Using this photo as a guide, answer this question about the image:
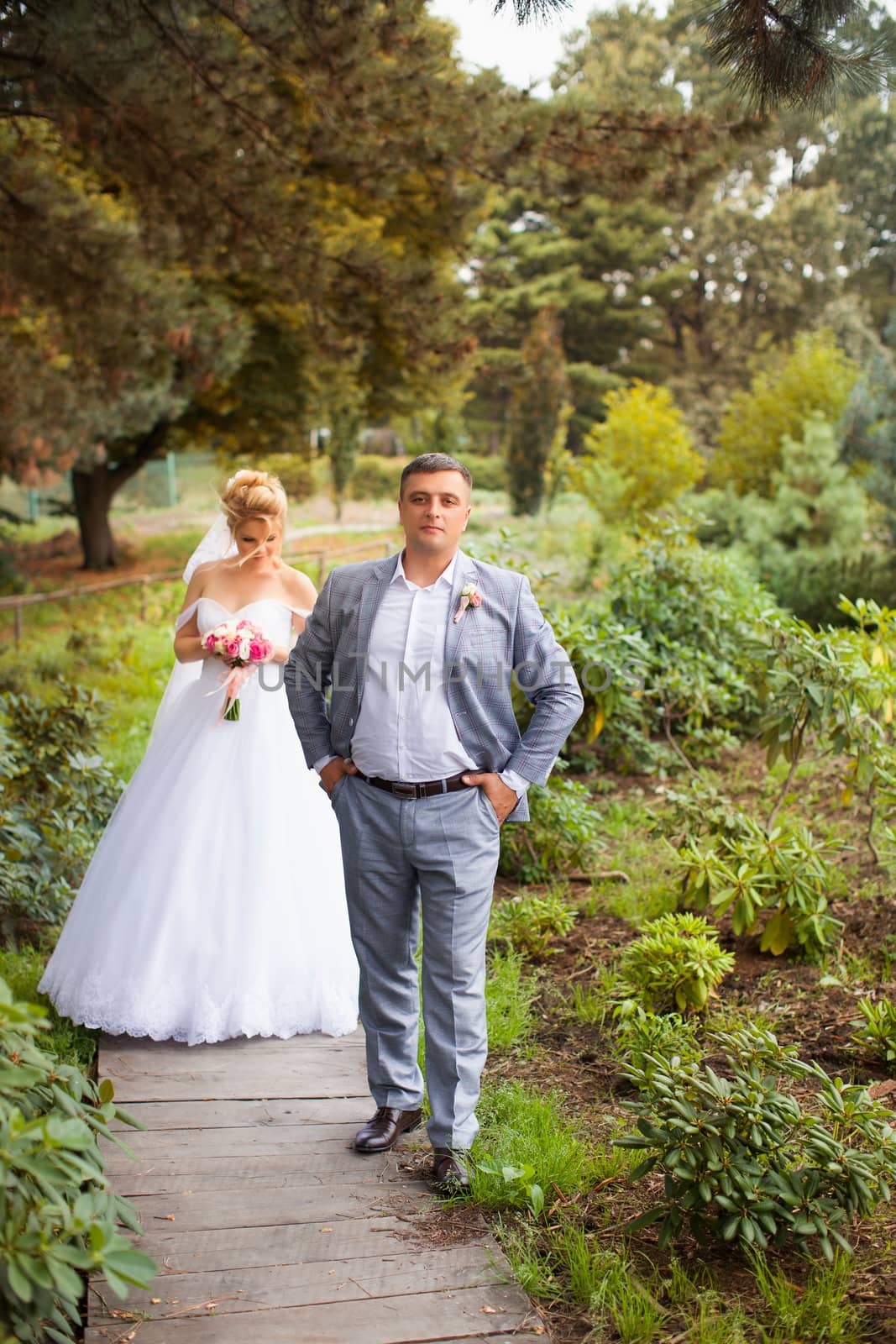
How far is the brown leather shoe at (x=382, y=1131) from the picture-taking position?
3.37 meters

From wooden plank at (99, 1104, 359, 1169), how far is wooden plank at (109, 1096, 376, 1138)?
0.09ft

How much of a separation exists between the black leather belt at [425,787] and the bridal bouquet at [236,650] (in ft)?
4.40

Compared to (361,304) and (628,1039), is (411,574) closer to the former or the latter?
(628,1039)

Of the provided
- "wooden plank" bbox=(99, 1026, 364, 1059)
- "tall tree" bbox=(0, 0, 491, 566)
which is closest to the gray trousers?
"wooden plank" bbox=(99, 1026, 364, 1059)

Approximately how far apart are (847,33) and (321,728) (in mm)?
2829

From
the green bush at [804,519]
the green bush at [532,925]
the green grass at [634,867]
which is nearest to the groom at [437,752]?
the green bush at [532,925]

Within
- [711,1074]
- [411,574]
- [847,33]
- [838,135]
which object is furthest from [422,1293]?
[838,135]

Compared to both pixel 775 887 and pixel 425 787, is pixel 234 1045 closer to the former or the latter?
pixel 425 787

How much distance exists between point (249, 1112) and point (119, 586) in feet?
51.4

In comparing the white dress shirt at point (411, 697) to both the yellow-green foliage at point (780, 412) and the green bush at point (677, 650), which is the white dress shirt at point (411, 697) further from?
the yellow-green foliage at point (780, 412)

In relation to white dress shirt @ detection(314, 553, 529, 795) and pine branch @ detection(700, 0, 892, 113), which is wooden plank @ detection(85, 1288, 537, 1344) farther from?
pine branch @ detection(700, 0, 892, 113)

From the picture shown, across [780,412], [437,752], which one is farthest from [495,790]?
[780,412]

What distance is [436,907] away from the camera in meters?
3.18

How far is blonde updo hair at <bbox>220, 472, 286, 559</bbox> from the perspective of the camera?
4.40m
